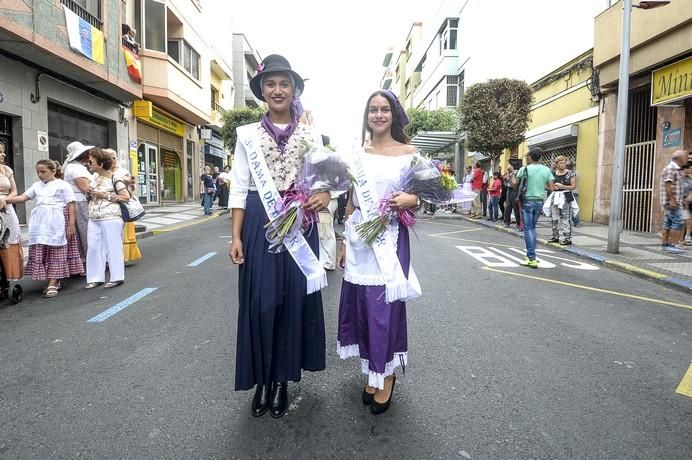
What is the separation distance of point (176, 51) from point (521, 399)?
21.8m

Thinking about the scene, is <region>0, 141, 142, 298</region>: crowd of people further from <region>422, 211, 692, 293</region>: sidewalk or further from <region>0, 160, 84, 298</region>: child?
<region>422, 211, 692, 293</region>: sidewalk

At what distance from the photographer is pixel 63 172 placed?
20.5 feet

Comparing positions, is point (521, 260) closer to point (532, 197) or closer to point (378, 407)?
point (532, 197)

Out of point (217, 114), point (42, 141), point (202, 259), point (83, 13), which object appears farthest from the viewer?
point (217, 114)

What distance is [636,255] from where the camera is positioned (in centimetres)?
833

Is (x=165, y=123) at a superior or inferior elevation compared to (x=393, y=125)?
superior

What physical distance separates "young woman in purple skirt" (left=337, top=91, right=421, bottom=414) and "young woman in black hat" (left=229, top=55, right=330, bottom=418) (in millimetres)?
208

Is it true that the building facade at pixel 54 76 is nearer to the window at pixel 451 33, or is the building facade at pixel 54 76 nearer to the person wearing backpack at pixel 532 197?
the person wearing backpack at pixel 532 197

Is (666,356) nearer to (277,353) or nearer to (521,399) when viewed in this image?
(521,399)

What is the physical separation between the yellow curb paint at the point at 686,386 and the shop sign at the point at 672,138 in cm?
991

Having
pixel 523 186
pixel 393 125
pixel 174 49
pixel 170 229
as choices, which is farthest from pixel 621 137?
pixel 174 49

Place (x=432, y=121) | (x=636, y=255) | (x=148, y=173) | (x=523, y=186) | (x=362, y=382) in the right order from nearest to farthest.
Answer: (x=362, y=382), (x=523, y=186), (x=636, y=255), (x=148, y=173), (x=432, y=121)

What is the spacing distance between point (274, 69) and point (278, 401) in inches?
72.3

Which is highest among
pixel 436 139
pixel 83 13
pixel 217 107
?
pixel 217 107
